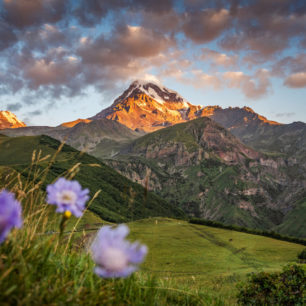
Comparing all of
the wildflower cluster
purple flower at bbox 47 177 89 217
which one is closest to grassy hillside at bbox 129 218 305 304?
purple flower at bbox 47 177 89 217

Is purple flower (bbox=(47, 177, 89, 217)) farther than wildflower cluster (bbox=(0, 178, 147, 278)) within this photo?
Yes

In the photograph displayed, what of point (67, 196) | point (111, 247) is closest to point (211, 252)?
point (67, 196)

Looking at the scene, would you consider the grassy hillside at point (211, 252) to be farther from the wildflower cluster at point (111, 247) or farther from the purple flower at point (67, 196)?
the wildflower cluster at point (111, 247)

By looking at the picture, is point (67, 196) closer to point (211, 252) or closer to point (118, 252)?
point (118, 252)

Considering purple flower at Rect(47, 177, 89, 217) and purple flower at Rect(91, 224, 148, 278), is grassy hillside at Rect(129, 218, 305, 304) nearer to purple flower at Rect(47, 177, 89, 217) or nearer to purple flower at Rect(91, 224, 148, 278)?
purple flower at Rect(47, 177, 89, 217)

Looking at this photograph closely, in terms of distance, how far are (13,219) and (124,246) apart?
0.64 metres

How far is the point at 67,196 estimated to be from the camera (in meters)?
2.12

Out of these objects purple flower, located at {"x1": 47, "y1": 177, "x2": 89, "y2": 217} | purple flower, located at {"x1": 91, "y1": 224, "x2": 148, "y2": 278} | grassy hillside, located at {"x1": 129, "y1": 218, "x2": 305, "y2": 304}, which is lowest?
grassy hillside, located at {"x1": 129, "y1": 218, "x2": 305, "y2": 304}

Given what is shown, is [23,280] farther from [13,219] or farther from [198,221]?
[198,221]

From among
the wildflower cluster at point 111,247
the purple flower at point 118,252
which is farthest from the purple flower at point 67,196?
the purple flower at point 118,252

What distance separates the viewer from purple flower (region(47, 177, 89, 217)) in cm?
207

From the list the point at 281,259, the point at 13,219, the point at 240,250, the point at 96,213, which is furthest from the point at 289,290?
the point at 96,213

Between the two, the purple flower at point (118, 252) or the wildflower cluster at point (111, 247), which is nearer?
the wildflower cluster at point (111, 247)

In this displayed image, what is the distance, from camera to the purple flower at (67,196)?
207 cm
